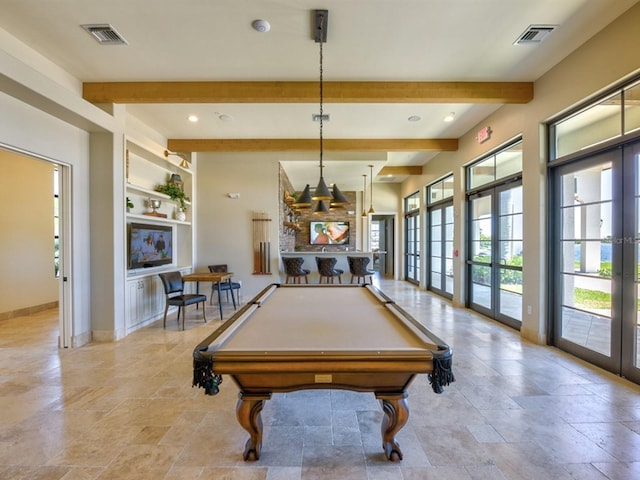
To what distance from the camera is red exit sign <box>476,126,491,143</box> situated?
4.89 meters

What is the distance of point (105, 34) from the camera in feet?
9.39

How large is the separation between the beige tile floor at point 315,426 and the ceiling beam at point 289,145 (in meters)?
3.96

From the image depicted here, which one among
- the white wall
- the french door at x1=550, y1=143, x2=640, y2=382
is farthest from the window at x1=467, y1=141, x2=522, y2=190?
the white wall

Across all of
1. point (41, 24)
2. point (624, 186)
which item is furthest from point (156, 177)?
point (624, 186)

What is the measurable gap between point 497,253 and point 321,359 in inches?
182

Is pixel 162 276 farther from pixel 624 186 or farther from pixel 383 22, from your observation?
pixel 624 186

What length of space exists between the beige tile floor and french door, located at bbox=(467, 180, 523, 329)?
1.36 metres

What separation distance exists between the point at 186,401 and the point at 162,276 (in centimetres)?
264

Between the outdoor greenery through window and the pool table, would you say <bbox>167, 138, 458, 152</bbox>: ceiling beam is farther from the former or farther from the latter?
the pool table

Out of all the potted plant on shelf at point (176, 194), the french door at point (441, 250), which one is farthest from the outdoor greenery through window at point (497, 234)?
the potted plant on shelf at point (176, 194)

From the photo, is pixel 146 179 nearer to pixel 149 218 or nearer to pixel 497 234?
pixel 149 218

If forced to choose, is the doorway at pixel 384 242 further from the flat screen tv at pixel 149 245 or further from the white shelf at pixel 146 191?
the white shelf at pixel 146 191

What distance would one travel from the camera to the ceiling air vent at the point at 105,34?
2.77 m

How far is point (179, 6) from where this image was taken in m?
2.52
